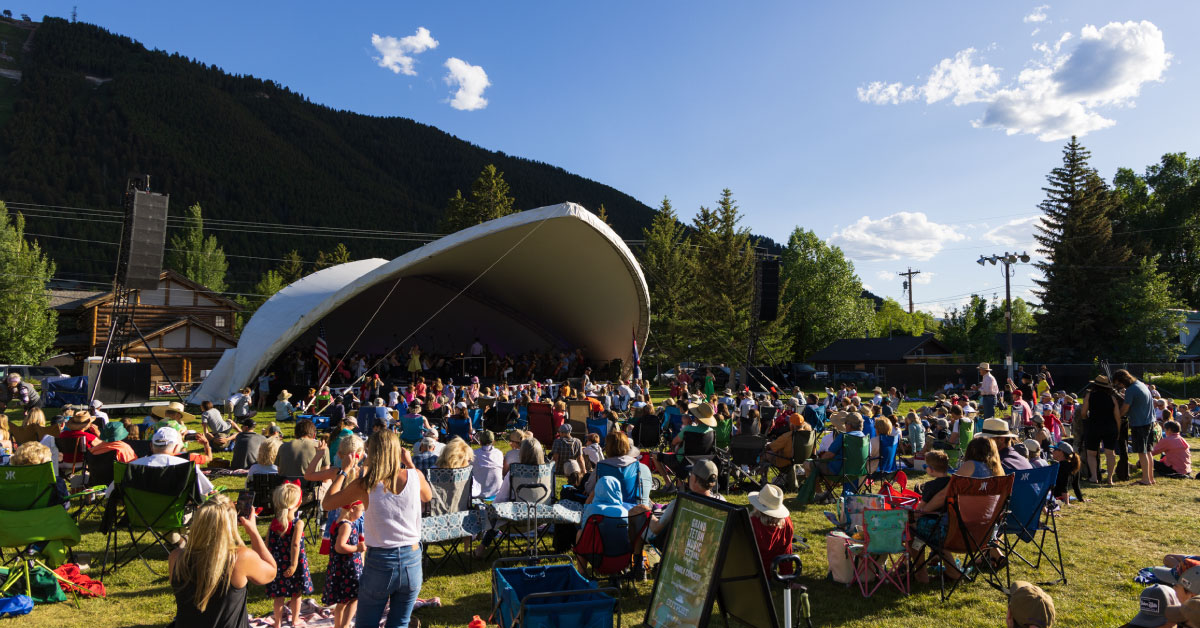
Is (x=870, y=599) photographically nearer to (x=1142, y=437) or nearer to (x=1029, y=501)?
(x=1029, y=501)

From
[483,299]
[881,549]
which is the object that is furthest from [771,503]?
[483,299]

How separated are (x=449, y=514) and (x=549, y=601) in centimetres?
205

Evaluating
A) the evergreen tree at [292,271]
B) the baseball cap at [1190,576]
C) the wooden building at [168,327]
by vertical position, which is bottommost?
the baseball cap at [1190,576]

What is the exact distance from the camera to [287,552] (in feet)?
13.6

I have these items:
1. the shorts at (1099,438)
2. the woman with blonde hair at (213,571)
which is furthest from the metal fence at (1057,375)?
the woman with blonde hair at (213,571)

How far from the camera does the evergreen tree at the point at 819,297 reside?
48875mm

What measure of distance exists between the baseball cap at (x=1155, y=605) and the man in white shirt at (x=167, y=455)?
581 cm

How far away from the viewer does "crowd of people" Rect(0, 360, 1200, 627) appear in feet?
9.58

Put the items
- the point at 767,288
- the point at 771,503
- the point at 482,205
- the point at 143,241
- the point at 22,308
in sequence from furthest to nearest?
the point at 482,205
the point at 22,308
the point at 767,288
the point at 143,241
the point at 771,503

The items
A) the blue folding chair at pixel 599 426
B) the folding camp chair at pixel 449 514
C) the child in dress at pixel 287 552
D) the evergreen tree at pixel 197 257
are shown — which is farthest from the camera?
the evergreen tree at pixel 197 257

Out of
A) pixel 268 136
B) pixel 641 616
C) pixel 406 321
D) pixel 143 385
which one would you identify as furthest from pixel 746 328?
pixel 268 136

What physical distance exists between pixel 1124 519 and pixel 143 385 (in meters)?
19.4

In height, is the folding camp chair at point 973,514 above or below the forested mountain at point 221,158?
below

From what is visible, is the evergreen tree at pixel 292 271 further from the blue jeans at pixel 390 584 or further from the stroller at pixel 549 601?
the blue jeans at pixel 390 584
